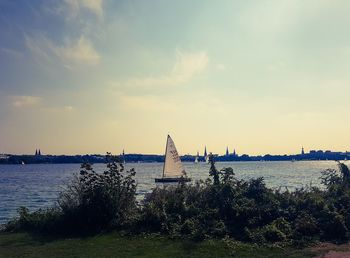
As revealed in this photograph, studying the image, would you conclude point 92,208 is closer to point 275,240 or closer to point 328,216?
point 275,240

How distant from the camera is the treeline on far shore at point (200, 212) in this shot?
16.9 metres

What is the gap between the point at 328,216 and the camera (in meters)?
17.5

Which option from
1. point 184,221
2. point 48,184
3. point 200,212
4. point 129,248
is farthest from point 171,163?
point 129,248

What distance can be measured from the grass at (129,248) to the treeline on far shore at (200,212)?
2.75 ft

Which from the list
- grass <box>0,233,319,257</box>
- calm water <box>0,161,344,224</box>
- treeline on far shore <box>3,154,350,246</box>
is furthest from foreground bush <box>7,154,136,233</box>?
calm water <box>0,161,344,224</box>

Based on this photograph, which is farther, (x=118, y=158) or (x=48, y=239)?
(x=118, y=158)

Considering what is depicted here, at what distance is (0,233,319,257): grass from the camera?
14.7 metres

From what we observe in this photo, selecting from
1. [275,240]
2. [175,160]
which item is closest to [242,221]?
[275,240]

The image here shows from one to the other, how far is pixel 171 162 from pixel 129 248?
42914 millimetres

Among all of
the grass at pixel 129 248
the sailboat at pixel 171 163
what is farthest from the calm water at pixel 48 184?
the grass at pixel 129 248

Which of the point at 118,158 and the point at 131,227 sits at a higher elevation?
the point at 118,158

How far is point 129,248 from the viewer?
1566 cm

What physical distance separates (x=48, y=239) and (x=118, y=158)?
527 cm

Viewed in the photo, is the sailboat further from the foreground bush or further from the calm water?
the foreground bush
